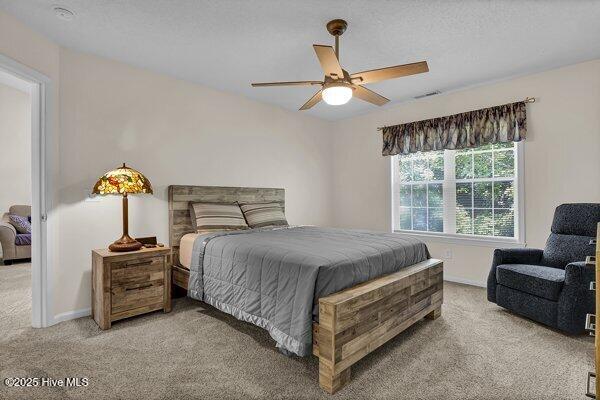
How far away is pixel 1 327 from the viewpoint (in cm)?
254

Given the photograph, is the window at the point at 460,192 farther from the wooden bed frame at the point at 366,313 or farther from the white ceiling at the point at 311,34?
the wooden bed frame at the point at 366,313

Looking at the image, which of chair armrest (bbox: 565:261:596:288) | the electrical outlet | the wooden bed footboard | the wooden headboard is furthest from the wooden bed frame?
the electrical outlet

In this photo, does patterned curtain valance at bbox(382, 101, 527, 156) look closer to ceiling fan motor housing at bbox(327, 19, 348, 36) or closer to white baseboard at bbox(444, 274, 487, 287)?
white baseboard at bbox(444, 274, 487, 287)

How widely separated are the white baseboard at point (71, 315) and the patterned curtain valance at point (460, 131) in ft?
13.6

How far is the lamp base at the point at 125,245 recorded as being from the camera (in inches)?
105

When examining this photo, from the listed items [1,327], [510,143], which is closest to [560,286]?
[510,143]

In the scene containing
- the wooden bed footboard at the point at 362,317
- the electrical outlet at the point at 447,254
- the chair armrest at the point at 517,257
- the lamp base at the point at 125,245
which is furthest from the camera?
the electrical outlet at the point at 447,254

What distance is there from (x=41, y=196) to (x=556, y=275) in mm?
4430

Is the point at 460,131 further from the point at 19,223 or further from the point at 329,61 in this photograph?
the point at 19,223

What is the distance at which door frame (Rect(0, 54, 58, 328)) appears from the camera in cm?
256

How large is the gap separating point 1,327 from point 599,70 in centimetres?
602

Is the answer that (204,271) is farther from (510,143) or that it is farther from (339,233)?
(510,143)

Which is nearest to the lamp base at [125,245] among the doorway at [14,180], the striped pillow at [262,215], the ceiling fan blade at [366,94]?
the striped pillow at [262,215]

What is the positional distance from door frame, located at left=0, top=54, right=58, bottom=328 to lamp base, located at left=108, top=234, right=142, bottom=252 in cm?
54
